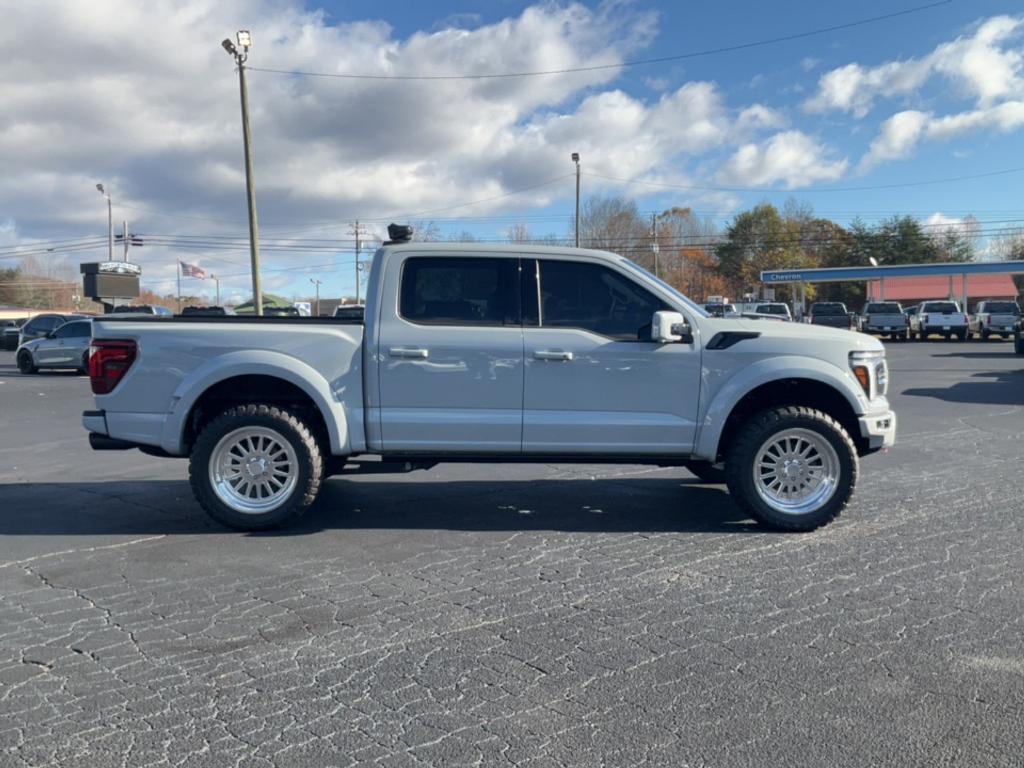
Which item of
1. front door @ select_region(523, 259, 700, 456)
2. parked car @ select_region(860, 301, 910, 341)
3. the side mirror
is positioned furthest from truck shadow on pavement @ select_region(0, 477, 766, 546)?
parked car @ select_region(860, 301, 910, 341)

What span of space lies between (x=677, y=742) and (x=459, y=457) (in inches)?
126

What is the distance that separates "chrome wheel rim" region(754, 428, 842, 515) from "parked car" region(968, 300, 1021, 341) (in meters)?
33.8

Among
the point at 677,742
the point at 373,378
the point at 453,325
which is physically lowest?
the point at 677,742

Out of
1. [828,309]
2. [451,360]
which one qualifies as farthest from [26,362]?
[828,309]

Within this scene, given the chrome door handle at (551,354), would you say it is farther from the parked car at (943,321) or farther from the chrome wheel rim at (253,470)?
the parked car at (943,321)

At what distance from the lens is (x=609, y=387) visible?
5.93 metres

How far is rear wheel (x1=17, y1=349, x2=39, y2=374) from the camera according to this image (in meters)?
22.7

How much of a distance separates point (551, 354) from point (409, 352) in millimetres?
1004

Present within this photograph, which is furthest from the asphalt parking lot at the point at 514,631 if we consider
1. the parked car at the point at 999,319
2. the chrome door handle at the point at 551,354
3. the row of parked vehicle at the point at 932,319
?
the parked car at the point at 999,319

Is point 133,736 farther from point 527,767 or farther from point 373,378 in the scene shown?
point 373,378

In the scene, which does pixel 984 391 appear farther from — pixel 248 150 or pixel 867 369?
pixel 248 150

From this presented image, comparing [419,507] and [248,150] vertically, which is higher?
[248,150]

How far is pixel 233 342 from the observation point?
235 inches

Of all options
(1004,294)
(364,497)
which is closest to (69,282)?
(1004,294)
